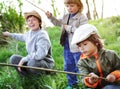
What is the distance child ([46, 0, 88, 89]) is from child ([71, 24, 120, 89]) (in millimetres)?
704

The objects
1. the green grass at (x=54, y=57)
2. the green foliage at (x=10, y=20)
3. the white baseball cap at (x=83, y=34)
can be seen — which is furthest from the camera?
the green foliage at (x=10, y=20)

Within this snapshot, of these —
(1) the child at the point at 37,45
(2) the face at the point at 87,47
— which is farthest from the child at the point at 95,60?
(1) the child at the point at 37,45

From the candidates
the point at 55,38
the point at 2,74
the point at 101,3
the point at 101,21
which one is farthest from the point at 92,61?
the point at 101,3

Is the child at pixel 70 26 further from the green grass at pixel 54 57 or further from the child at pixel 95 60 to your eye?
the child at pixel 95 60

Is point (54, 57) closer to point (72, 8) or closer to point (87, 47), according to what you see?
point (72, 8)

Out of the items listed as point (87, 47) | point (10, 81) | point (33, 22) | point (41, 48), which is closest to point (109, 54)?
point (87, 47)

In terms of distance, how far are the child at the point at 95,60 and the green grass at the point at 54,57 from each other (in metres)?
0.87

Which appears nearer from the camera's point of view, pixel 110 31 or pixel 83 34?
pixel 83 34

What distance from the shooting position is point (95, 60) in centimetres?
312

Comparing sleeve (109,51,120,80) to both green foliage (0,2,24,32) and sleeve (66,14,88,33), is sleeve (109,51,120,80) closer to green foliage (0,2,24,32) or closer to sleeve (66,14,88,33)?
sleeve (66,14,88,33)

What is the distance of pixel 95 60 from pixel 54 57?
2.33 metres

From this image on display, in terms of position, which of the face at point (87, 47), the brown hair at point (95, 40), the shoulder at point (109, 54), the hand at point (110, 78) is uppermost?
the brown hair at point (95, 40)

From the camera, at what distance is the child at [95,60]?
3047mm

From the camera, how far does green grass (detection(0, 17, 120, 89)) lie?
421cm
